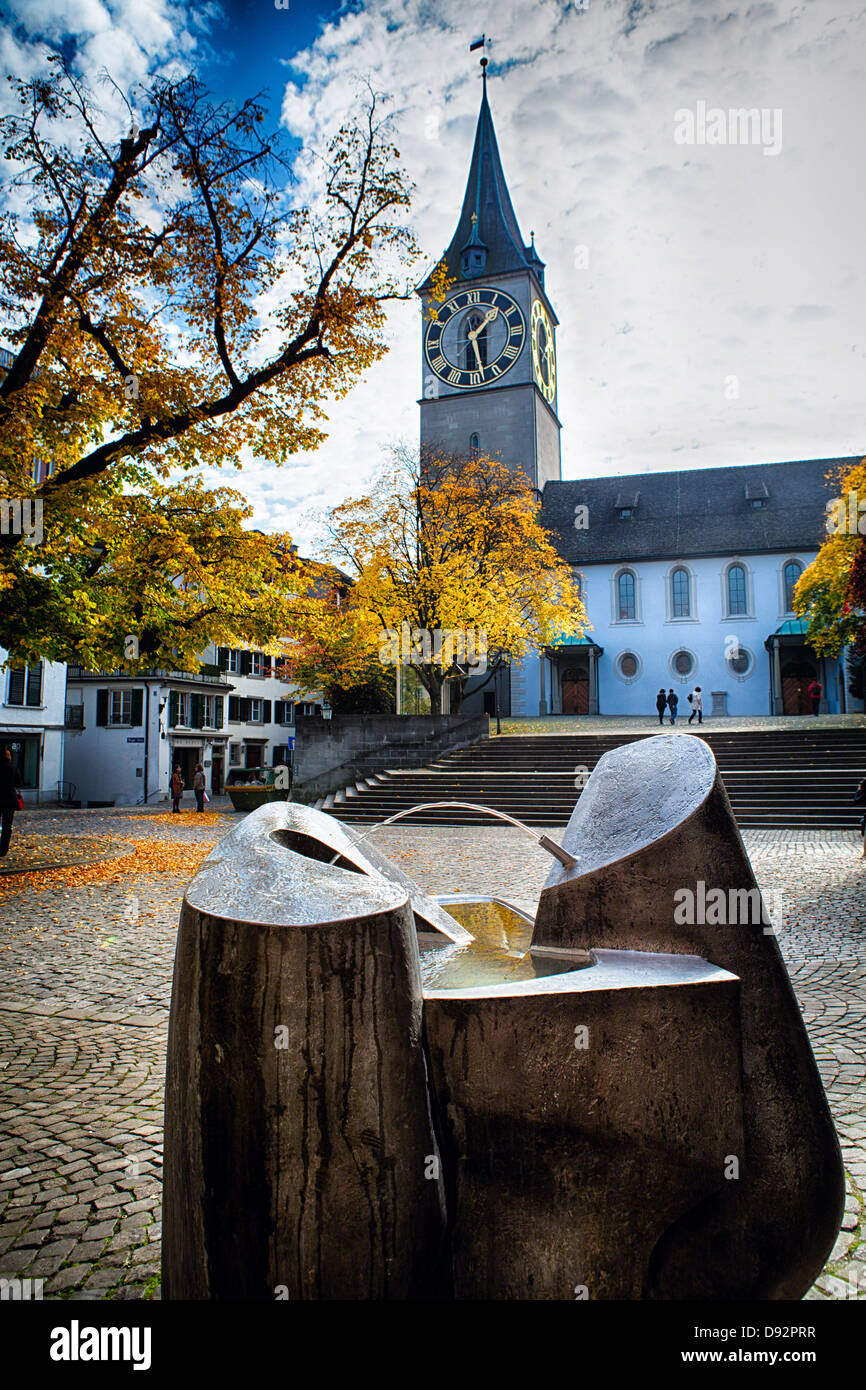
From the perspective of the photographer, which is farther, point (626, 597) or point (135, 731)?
point (626, 597)

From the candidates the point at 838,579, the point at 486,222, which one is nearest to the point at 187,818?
the point at 838,579

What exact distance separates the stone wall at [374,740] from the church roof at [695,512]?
1072 inches

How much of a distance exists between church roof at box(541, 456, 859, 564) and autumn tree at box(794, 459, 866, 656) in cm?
1663

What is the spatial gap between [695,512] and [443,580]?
1143 inches

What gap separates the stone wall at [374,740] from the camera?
77.0 feet

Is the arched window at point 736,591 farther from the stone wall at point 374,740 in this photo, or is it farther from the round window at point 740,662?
the stone wall at point 374,740

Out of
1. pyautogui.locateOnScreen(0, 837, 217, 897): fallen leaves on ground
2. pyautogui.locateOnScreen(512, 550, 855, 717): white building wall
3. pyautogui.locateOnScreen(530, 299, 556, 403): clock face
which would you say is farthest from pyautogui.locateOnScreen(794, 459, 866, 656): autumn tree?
pyautogui.locateOnScreen(530, 299, 556, 403): clock face

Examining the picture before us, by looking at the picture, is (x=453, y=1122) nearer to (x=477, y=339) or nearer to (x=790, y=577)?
(x=790, y=577)

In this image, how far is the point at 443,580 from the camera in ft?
86.2

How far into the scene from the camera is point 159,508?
13.1 metres

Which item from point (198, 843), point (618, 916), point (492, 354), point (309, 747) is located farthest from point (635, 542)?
point (618, 916)
